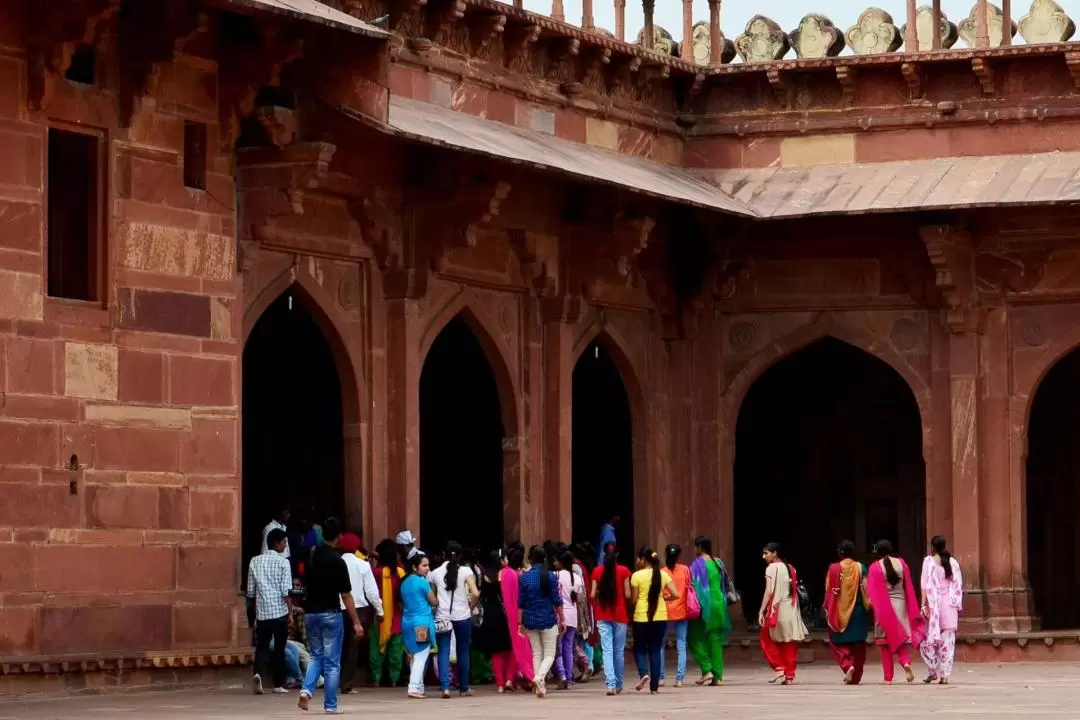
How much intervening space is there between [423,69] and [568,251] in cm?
276

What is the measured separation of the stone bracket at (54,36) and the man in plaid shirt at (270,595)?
3435mm

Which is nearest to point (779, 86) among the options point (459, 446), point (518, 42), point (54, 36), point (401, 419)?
point (518, 42)

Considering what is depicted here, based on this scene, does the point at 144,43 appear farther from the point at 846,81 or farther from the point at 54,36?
the point at 846,81

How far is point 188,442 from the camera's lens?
18.8 meters

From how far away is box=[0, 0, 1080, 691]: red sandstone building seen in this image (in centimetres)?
1792

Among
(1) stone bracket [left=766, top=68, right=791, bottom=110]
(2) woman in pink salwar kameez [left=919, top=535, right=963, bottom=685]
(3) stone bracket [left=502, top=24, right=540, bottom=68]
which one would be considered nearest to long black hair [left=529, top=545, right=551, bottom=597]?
(2) woman in pink salwar kameez [left=919, top=535, right=963, bottom=685]

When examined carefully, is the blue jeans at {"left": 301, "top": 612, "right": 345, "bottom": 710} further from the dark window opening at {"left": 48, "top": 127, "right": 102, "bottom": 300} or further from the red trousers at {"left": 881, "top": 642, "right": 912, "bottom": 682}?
the red trousers at {"left": 881, "top": 642, "right": 912, "bottom": 682}

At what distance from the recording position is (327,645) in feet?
53.4

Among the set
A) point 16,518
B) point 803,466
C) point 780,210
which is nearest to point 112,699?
point 16,518

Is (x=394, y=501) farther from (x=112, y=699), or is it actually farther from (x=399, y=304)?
(x=112, y=699)

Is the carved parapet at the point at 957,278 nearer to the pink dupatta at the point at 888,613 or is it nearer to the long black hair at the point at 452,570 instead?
the pink dupatta at the point at 888,613

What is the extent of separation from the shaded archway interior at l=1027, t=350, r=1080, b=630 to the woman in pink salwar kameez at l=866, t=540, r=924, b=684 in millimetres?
10418

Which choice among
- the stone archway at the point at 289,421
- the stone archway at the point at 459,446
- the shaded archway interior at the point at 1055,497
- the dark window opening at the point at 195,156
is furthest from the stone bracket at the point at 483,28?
the shaded archway interior at the point at 1055,497

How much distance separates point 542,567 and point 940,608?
3.12 m
